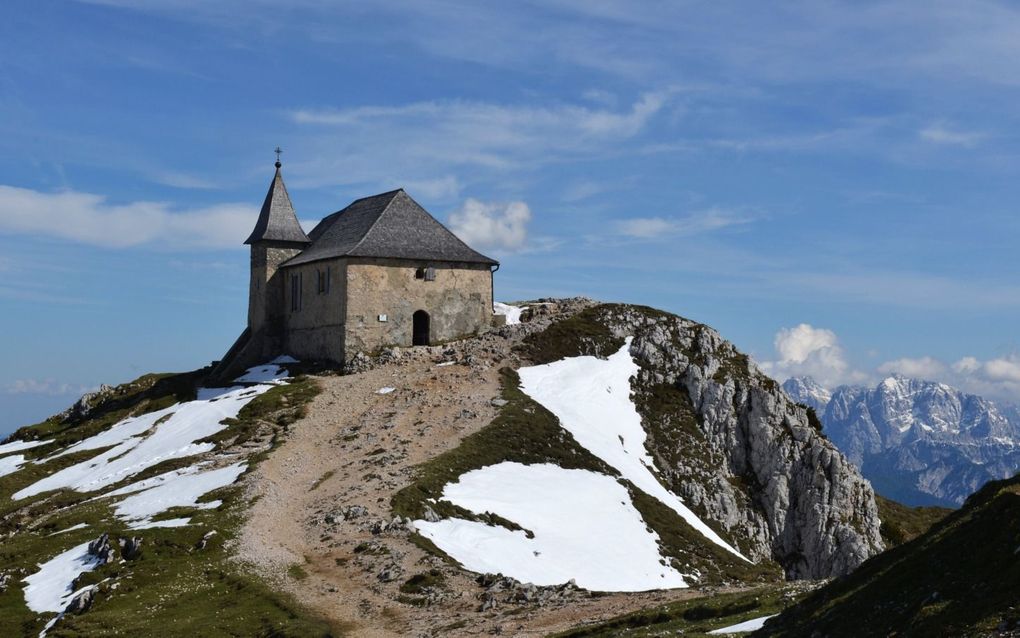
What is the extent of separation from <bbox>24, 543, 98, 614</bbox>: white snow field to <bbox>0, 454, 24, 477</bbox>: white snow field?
2591 cm

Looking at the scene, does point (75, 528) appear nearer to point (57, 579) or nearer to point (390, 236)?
point (57, 579)

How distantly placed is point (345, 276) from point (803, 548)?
1619 inches

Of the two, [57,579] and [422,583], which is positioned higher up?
[57,579]

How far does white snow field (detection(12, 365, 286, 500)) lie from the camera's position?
62.4m

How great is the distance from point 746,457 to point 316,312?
122 feet

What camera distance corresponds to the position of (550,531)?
5112 cm

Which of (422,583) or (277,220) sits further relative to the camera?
(277,220)

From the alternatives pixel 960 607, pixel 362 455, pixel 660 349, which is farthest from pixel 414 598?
pixel 660 349

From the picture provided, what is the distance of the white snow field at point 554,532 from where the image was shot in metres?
46.4

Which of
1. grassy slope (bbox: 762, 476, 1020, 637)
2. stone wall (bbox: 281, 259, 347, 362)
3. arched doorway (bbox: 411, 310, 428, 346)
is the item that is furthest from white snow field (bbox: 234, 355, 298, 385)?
grassy slope (bbox: 762, 476, 1020, 637)

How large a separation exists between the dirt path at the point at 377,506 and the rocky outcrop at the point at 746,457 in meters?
13.4

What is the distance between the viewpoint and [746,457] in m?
77.0

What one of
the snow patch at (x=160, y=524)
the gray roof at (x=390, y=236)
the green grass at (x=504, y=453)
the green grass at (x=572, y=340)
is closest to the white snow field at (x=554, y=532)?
the green grass at (x=504, y=453)

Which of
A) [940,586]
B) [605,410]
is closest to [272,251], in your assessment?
[605,410]
